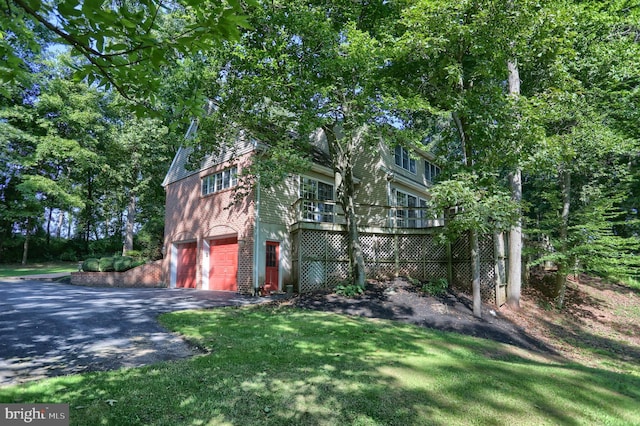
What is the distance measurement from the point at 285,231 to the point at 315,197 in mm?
2320

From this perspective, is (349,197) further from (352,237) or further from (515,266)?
(515,266)

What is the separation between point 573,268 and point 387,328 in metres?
8.95

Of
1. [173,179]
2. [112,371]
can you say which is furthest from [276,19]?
[173,179]

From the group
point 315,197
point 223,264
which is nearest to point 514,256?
point 315,197

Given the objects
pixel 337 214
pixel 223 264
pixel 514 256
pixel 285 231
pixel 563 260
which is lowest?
pixel 223 264

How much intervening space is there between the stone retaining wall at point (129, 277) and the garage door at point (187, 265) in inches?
52.4

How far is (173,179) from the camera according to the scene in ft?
63.3

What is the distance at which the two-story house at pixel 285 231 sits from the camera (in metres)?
13.3

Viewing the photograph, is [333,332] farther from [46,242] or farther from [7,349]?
[46,242]

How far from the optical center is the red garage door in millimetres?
14781

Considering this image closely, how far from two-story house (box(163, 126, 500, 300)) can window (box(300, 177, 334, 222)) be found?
0.05 metres

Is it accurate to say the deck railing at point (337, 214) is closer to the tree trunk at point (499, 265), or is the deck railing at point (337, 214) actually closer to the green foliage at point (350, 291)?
the tree trunk at point (499, 265)

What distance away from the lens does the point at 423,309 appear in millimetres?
10164

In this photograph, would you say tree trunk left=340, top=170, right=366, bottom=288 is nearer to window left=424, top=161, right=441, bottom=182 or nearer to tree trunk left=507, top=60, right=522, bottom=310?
tree trunk left=507, top=60, right=522, bottom=310
